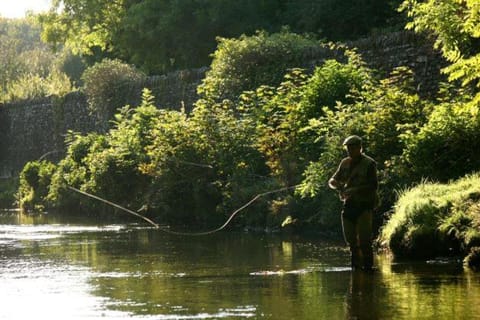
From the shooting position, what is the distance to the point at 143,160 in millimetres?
29250

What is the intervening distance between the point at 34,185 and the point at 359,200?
79.5 feet

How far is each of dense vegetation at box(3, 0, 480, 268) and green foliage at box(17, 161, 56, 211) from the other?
1.9 inches

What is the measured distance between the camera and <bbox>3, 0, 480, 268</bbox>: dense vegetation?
16.7m

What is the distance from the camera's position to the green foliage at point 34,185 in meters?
36.7

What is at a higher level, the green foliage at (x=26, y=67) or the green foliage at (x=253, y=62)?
the green foliage at (x=26, y=67)

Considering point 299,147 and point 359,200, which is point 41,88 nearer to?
point 299,147

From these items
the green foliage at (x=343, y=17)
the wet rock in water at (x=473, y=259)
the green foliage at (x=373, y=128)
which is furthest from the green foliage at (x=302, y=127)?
the green foliage at (x=343, y=17)

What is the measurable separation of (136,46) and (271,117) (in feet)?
82.5

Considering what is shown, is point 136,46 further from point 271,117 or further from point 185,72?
point 271,117

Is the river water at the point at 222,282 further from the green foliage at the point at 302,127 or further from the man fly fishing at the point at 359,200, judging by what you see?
the green foliage at the point at 302,127

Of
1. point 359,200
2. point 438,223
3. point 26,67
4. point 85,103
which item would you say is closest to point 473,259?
point 438,223

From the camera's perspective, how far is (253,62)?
3045 cm

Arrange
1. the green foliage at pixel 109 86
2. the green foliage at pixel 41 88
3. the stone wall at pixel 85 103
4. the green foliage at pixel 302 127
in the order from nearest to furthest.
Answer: the green foliage at pixel 302 127
the stone wall at pixel 85 103
the green foliage at pixel 109 86
the green foliage at pixel 41 88

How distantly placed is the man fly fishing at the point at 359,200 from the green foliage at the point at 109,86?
85.8 feet
